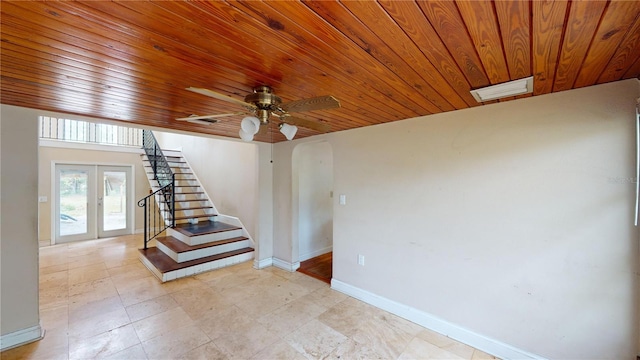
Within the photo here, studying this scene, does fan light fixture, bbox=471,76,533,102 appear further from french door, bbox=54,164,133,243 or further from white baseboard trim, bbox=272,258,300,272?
french door, bbox=54,164,133,243

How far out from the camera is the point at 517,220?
211 cm

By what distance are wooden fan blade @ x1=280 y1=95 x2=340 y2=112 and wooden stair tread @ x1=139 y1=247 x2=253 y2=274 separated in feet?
11.1

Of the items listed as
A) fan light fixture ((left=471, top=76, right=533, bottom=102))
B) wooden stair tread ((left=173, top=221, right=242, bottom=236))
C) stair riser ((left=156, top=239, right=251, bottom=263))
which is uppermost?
fan light fixture ((left=471, top=76, right=533, bottom=102))

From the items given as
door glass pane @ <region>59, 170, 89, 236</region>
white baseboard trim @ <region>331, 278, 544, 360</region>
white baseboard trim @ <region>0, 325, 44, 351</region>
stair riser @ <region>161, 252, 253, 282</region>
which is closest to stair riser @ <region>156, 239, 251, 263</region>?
stair riser @ <region>161, 252, 253, 282</region>

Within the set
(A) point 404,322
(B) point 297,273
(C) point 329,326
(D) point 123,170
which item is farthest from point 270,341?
(D) point 123,170

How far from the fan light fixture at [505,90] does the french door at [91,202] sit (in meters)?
7.70

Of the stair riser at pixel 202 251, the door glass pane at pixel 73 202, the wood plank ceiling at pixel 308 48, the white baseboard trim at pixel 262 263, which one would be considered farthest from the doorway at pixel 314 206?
the door glass pane at pixel 73 202

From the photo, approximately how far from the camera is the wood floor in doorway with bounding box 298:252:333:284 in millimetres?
3846

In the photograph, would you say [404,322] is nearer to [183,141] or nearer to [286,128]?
[286,128]

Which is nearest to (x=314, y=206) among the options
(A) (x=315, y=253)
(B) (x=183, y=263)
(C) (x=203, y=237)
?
(A) (x=315, y=253)

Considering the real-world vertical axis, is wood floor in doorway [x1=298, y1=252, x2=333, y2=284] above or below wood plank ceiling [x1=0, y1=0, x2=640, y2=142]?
below

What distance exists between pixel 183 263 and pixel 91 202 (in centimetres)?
393

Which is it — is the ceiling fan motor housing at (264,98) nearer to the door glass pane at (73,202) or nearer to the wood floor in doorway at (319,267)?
the wood floor in doorway at (319,267)

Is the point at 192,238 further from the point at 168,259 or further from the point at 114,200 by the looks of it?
the point at 114,200
